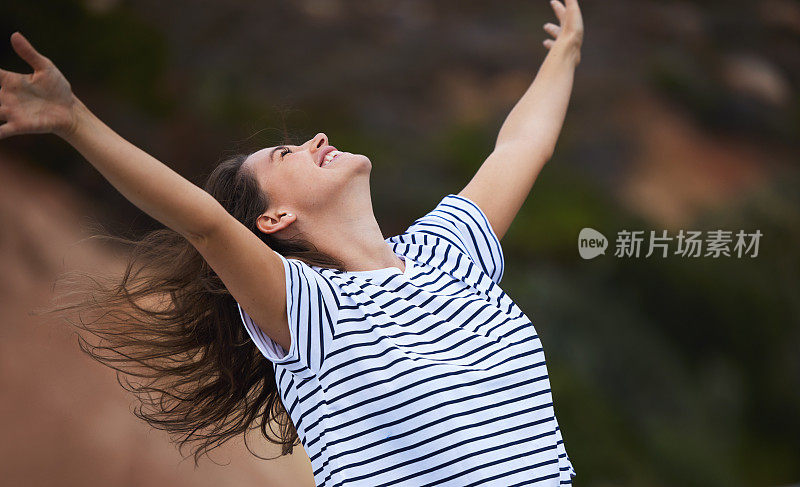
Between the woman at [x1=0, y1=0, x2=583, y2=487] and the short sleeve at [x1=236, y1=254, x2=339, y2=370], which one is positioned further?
the short sleeve at [x1=236, y1=254, x2=339, y2=370]

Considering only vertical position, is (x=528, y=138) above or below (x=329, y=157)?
above

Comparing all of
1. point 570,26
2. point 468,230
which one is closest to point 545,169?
point 570,26

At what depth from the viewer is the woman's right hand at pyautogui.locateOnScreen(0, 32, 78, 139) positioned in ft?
2.89

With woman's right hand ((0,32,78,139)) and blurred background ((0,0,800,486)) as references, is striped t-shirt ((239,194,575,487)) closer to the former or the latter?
woman's right hand ((0,32,78,139))

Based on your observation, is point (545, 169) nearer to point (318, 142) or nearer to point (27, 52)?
point (318, 142)

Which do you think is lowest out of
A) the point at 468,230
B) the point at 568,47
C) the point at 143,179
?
the point at 143,179

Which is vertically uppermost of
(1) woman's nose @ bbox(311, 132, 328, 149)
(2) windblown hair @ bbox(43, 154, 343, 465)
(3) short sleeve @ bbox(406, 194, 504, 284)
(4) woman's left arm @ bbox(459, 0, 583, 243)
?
(4) woman's left arm @ bbox(459, 0, 583, 243)

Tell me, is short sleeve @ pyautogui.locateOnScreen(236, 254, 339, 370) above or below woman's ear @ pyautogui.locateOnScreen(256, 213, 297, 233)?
below

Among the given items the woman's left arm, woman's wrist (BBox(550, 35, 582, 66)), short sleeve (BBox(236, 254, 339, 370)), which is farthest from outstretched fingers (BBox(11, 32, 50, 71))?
woman's wrist (BBox(550, 35, 582, 66))

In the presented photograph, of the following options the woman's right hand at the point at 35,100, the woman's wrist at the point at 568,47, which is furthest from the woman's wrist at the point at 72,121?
the woman's wrist at the point at 568,47

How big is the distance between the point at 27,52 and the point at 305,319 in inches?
18.1

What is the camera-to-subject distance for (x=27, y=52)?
34.6 inches

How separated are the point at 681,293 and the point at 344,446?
3536 millimetres

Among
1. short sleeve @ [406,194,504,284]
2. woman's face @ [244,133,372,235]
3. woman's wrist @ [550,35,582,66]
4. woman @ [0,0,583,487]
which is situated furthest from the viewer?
woman's wrist @ [550,35,582,66]
